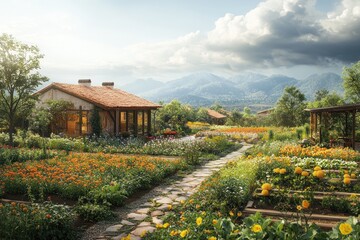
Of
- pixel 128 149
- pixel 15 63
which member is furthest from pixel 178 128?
pixel 15 63

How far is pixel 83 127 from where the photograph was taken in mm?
22172

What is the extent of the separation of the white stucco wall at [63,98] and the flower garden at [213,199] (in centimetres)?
928

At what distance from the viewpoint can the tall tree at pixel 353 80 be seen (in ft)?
134

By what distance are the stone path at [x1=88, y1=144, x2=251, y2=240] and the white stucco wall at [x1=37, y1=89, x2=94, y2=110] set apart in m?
12.4

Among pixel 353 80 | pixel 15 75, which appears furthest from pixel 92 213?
pixel 353 80

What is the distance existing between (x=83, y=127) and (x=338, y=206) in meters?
18.1

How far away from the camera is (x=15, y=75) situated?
18359mm

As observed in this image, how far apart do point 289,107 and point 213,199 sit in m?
40.8

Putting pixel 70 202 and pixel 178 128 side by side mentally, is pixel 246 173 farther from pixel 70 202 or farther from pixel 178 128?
pixel 178 128

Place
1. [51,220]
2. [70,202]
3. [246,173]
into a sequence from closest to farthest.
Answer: [51,220]
[70,202]
[246,173]

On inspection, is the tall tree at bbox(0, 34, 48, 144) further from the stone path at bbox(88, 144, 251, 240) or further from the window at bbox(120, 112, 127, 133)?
the stone path at bbox(88, 144, 251, 240)

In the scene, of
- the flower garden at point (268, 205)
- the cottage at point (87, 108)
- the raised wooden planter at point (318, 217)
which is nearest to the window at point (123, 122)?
the cottage at point (87, 108)

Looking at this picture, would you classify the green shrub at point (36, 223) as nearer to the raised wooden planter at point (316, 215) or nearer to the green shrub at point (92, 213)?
the green shrub at point (92, 213)

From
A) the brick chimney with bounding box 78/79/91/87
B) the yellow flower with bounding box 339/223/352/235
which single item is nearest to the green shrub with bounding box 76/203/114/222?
the yellow flower with bounding box 339/223/352/235
